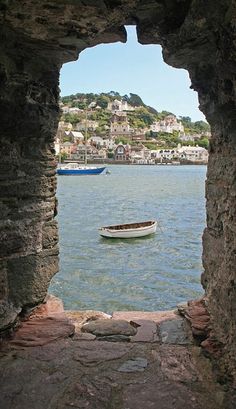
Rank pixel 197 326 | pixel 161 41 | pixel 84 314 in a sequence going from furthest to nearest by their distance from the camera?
pixel 84 314
pixel 197 326
pixel 161 41

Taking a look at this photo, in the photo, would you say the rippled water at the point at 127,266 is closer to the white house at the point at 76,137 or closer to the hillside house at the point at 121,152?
the white house at the point at 76,137

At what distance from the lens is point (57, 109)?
3.90 meters

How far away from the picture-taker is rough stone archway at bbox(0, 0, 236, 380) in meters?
2.70

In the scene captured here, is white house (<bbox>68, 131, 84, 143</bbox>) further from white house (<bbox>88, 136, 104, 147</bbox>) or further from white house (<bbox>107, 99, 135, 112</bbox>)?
white house (<bbox>107, 99, 135, 112</bbox>)

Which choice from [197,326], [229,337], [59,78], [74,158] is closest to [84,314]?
[197,326]

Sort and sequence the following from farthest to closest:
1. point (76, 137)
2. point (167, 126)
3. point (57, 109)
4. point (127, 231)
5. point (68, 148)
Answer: point (167, 126) < point (76, 137) < point (68, 148) < point (127, 231) < point (57, 109)

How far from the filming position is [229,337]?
9.75 feet

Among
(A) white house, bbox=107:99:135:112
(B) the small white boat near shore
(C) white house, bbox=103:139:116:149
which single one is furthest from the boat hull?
(A) white house, bbox=107:99:135:112

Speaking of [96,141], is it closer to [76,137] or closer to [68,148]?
[76,137]

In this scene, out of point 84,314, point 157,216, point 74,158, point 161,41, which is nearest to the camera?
point 161,41

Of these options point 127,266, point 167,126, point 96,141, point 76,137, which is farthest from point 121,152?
point 127,266

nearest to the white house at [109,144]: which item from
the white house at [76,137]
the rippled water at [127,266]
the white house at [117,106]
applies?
the white house at [76,137]

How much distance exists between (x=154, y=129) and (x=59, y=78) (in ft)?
568

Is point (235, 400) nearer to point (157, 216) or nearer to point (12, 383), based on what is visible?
point (12, 383)
